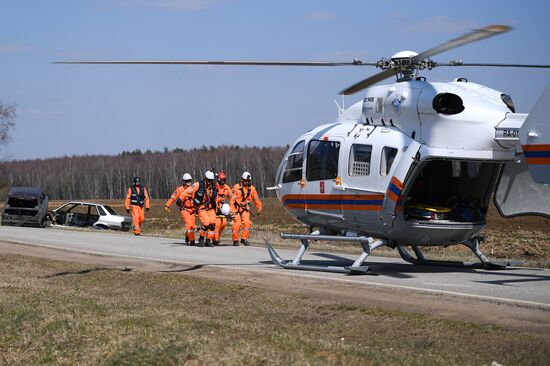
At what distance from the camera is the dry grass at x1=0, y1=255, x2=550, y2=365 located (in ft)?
27.4

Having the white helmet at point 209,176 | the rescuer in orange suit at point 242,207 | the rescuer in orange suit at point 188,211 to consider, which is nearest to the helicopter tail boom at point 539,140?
the white helmet at point 209,176

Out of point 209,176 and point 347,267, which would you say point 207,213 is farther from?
point 347,267

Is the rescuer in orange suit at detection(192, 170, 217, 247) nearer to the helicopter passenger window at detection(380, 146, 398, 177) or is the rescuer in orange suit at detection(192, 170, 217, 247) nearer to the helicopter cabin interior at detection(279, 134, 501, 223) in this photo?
the helicopter cabin interior at detection(279, 134, 501, 223)

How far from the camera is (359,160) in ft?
49.5

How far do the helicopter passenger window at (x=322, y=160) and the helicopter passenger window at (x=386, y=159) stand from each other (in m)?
1.21

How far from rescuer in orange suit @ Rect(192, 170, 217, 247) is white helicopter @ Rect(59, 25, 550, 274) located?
7.69 meters

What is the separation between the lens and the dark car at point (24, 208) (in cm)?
3566

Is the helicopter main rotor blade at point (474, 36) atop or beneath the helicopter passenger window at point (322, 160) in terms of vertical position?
atop

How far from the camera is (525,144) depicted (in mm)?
12164

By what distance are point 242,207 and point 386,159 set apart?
10.9 metres

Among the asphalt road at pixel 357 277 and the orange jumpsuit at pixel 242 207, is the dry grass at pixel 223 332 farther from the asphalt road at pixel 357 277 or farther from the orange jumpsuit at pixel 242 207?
the orange jumpsuit at pixel 242 207

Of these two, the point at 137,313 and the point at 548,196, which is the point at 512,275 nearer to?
the point at 548,196

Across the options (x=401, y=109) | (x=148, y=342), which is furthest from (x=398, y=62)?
(x=148, y=342)

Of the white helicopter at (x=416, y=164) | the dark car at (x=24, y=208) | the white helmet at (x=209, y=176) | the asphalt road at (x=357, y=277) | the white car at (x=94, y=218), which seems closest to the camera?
the asphalt road at (x=357, y=277)
